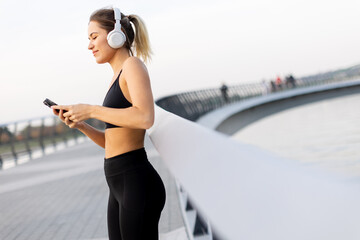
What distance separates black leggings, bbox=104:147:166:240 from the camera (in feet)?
6.93

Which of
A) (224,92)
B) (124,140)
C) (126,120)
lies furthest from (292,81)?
(126,120)

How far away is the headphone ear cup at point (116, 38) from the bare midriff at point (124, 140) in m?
0.34

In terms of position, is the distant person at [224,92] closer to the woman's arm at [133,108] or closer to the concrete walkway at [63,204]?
the concrete walkway at [63,204]

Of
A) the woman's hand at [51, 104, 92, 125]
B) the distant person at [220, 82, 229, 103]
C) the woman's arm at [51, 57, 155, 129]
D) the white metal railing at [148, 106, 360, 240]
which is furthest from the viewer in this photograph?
the distant person at [220, 82, 229, 103]

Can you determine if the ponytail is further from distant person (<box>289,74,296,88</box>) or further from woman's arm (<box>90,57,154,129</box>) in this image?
distant person (<box>289,74,296,88</box>)

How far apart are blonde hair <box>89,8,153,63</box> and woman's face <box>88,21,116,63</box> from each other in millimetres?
23

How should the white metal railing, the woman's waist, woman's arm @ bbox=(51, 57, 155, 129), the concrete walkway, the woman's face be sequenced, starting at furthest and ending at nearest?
the concrete walkway, the woman's face, the woman's waist, woman's arm @ bbox=(51, 57, 155, 129), the white metal railing

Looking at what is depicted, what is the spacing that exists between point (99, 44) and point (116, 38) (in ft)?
0.34

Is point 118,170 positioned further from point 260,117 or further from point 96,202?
point 260,117

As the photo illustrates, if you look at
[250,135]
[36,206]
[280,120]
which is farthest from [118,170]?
[280,120]

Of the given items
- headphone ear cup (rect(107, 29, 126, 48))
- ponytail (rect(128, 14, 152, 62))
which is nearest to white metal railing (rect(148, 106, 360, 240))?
headphone ear cup (rect(107, 29, 126, 48))

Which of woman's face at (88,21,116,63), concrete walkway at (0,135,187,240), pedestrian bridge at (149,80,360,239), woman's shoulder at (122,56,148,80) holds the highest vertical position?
woman's face at (88,21,116,63)

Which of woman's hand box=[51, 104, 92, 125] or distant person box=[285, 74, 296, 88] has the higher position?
woman's hand box=[51, 104, 92, 125]

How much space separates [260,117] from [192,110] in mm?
19552
